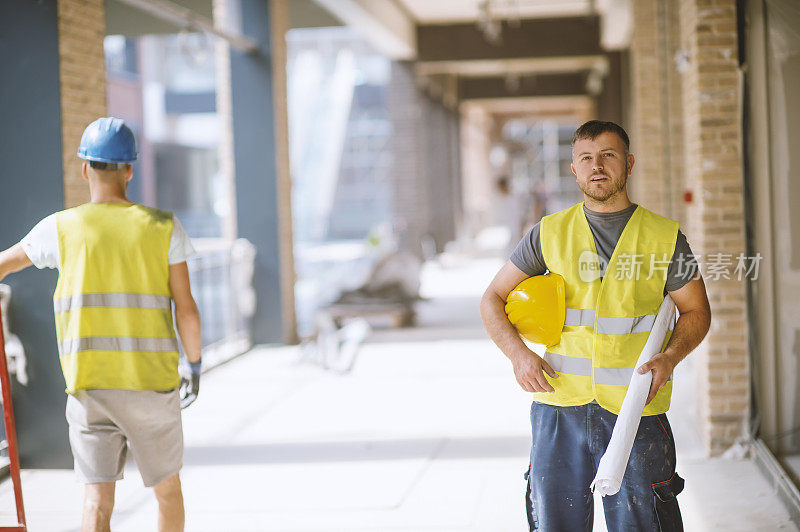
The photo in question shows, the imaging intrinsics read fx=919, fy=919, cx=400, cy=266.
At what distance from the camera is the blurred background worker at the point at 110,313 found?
3.21 metres

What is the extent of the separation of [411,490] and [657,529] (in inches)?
99.2

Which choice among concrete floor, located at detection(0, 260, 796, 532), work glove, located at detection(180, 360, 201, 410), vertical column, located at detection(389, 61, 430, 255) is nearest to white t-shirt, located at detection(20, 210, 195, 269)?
work glove, located at detection(180, 360, 201, 410)

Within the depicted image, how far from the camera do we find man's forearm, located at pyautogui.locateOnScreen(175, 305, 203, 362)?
3391 millimetres

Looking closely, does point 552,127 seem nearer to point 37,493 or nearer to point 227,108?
point 227,108

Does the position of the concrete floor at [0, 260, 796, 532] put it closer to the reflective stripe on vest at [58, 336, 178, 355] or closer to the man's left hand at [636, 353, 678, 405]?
the reflective stripe on vest at [58, 336, 178, 355]

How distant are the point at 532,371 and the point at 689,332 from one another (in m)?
0.50

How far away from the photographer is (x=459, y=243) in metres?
24.3

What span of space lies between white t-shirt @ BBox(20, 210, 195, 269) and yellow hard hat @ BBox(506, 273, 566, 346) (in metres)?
1.24

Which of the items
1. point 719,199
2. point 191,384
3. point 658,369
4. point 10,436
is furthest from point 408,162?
point 658,369

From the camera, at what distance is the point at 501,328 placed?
2.92 m

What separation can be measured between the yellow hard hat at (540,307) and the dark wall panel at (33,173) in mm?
3739

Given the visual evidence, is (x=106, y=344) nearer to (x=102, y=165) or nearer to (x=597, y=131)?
(x=102, y=165)

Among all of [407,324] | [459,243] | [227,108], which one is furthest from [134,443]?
[459,243]

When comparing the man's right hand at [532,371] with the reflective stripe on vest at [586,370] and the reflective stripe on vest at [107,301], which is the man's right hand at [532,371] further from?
Result: the reflective stripe on vest at [107,301]
